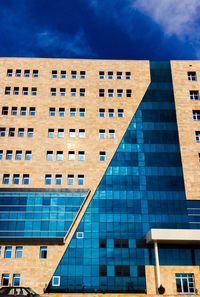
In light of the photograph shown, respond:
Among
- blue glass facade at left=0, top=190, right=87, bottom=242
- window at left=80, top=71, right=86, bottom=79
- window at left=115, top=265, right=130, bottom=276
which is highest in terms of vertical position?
window at left=80, top=71, right=86, bottom=79

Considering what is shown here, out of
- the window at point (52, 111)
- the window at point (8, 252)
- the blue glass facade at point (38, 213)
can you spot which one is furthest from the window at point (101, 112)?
the window at point (8, 252)

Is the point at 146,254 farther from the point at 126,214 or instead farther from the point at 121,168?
the point at 121,168

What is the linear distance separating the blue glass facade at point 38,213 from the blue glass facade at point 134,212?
1984mm

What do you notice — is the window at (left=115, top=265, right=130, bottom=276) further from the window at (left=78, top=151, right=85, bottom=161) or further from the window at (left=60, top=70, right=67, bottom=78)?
the window at (left=60, top=70, right=67, bottom=78)

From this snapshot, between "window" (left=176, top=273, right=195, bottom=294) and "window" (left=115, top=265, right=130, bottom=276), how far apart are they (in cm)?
567

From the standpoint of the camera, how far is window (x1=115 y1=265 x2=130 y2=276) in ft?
122

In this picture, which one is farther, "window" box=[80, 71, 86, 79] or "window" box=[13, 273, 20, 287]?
"window" box=[80, 71, 86, 79]

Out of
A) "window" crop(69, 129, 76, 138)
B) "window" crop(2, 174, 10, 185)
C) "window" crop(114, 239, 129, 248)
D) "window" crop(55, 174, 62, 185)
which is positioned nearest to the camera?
"window" crop(114, 239, 129, 248)

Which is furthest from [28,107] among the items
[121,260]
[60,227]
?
[121,260]

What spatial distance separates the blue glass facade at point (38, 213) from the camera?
1518 inches

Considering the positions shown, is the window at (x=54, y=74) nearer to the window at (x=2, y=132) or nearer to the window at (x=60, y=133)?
the window at (x=60, y=133)

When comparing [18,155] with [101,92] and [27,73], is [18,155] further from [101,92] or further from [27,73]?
[101,92]

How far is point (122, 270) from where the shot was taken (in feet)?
123

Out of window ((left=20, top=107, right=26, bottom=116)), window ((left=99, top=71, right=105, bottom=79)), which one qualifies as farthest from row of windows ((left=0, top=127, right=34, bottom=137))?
window ((left=99, top=71, right=105, bottom=79))
